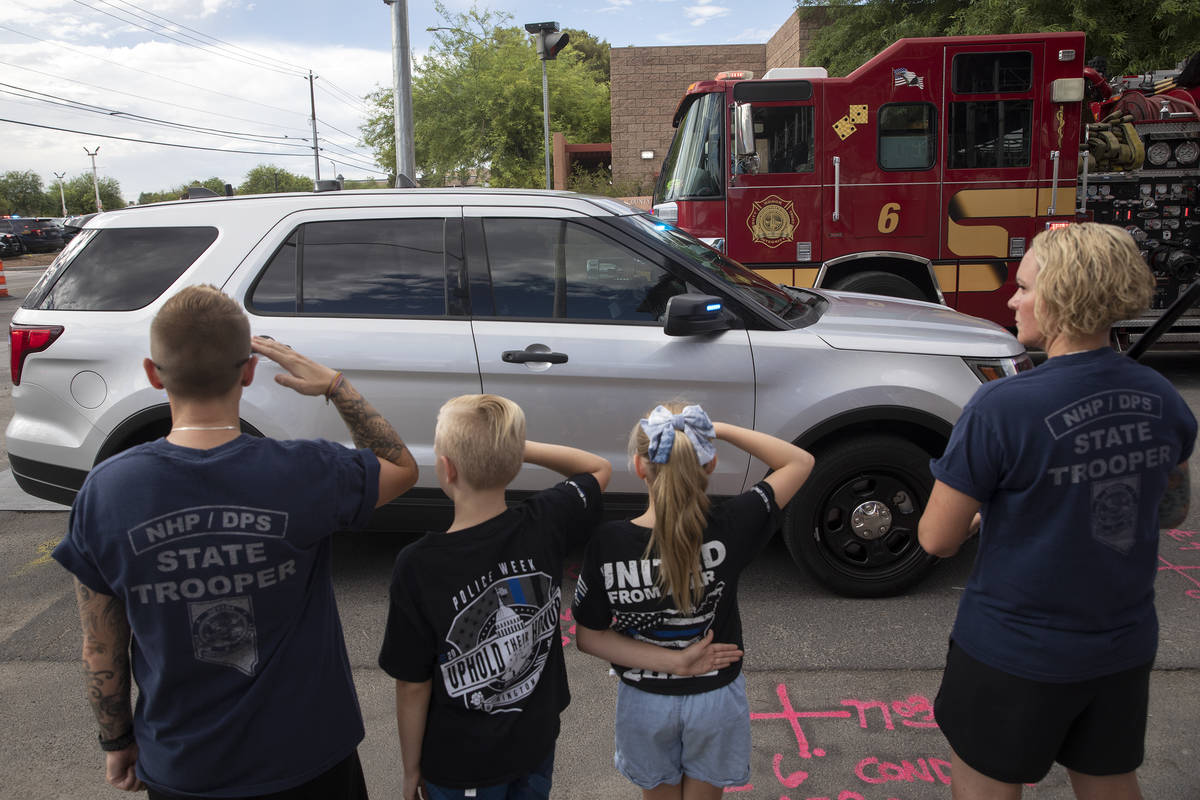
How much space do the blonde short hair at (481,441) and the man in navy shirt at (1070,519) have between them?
3.11ft

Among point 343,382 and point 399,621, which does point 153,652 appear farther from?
point 343,382

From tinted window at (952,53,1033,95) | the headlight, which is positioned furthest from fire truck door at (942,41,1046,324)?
the headlight

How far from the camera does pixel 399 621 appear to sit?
77.4 inches

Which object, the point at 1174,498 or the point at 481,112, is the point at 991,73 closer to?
the point at 1174,498

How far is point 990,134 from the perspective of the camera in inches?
324

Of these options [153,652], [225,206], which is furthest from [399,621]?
[225,206]

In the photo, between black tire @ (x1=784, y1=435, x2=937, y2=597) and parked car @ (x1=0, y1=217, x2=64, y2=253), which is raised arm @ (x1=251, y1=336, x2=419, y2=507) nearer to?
black tire @ (x1=784, y1=435, x2=937, y2=597)

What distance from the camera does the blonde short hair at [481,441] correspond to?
200 centimetres

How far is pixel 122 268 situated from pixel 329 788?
3376mm

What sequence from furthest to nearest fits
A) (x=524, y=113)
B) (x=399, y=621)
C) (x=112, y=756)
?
(x=524, y=113) → (x=399, y=621) → (x=112, y=756)

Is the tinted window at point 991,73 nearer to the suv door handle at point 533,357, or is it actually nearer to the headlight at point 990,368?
the headlight at point 990,368

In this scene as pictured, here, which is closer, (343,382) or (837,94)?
(343,382)

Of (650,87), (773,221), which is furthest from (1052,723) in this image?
(650,87)

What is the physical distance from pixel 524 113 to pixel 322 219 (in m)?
30.3
